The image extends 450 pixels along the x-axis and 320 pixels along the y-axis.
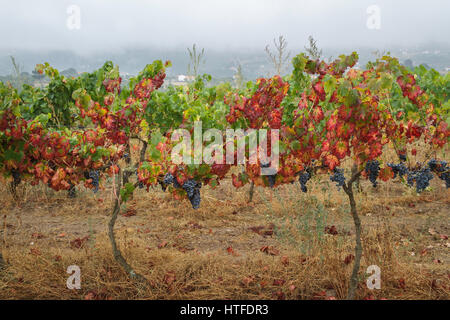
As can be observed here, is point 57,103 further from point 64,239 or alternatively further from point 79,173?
point 79,173

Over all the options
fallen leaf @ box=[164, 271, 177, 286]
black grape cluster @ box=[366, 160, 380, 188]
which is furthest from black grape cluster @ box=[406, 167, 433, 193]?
fallen leaf @ box=[164, 271, 177, 286]

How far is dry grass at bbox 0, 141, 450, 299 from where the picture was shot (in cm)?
286

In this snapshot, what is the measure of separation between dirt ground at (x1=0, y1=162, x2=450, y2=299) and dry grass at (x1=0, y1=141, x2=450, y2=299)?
0.01 metres

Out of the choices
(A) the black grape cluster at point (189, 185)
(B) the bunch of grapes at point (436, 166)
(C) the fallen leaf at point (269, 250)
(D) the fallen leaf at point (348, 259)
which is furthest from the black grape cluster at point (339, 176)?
(B) the bunch of grapes at point (436, 166)

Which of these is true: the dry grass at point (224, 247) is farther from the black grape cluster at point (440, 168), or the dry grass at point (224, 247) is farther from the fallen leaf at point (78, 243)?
the black grape cluster at point (440, 168)

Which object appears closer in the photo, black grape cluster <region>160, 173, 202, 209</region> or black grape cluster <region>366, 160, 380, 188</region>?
black grape cluster <region>160, 173, 202, 209</region>

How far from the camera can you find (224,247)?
3.87 m

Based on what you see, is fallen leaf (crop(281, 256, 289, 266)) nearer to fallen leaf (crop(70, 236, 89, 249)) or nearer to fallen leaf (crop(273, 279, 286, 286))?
fallen leaf (crop(273, 279, 286, 286))

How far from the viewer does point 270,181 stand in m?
2.48

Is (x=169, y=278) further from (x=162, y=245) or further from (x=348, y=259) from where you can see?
(x=348, y=259)

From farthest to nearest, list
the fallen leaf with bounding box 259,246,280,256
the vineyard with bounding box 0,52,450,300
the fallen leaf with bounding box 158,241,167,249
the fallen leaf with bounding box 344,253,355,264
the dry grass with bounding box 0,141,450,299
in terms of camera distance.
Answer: the fallen leaf with bounding box 158,241,167,249 < the fallen leaf with bounding box 259,246,280,256 < the fallen leaf with bounding box 344,253,355,264 < the dry grass with bounding box 0,141,450,299 < the vineyard with bounding box 0,52,450,300

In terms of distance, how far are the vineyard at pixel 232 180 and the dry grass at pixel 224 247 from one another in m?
0.02
